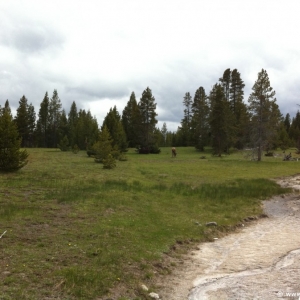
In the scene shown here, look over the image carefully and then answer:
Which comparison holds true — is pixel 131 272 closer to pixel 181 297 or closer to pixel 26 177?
pixel 181 297

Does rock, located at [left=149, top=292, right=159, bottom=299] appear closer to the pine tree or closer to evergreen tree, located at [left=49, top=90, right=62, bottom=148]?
the pine tree

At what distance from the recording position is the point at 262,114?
5034cm

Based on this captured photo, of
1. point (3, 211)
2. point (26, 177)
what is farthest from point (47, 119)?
point (3, 211)

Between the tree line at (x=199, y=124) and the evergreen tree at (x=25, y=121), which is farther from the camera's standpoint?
the evergreen tree at (x=25, y=121)

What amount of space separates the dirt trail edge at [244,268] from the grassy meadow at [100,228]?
0.68 m

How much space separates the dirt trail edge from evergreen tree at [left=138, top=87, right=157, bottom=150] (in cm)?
5477

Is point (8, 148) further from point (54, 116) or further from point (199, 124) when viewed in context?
point (54, 116)

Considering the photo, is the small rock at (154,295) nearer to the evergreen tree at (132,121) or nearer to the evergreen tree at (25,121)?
the evergreen tree at (132,121)

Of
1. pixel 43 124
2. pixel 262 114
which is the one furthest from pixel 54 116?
pixel 262 114

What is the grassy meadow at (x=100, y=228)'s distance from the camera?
7.97 meters

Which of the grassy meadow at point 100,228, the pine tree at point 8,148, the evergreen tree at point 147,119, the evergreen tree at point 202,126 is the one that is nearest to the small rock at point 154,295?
the grassy meadow at point 100,228

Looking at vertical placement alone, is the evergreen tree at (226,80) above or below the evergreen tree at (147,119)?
above

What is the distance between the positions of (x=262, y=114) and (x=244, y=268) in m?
43.8

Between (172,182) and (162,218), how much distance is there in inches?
482
